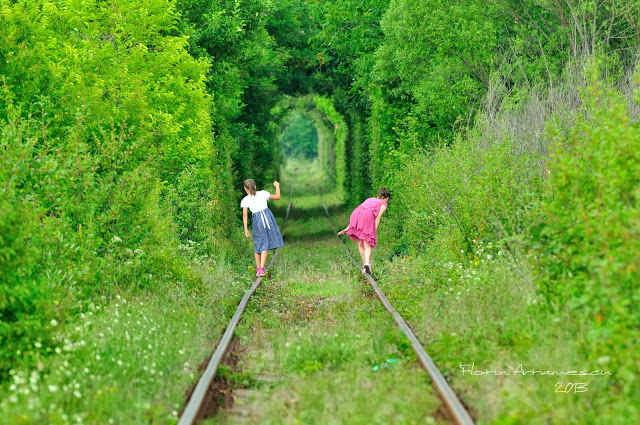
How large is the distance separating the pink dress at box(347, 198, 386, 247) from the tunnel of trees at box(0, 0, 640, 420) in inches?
41.7

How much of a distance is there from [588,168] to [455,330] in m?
2.18

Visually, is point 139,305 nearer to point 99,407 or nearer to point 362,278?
Result: point 99,407

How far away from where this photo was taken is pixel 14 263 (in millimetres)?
6938

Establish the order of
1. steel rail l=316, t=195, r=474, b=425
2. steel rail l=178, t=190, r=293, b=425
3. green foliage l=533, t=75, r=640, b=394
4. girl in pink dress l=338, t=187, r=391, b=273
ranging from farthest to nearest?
girl in pink dress l=338, t=187, r=391, b=273 < green foliage l=533, t=75, r=640, b=394 < steel rail l=178, t=190, r=293, b=425 < steel rail l=316, t=195, r=474, b=425

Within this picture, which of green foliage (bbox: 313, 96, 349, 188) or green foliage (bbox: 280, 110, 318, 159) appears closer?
green foliage (bbox: 313, 96, 349, 188)

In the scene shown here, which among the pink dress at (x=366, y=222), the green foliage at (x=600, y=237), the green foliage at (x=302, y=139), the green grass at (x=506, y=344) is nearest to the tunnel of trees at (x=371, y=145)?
the green foliage at (x=600, y=237)

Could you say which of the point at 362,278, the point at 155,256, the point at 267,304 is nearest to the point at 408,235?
the point at 362,278

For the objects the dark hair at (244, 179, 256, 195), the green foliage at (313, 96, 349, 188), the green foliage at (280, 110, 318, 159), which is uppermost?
the dark hair at (244, 179, 256, 195)

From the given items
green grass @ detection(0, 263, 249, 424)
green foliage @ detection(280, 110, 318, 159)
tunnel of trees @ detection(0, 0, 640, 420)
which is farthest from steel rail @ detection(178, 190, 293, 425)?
green foliage @ detection(280, 110, 318, 159)

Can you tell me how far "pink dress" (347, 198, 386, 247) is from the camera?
45.5ft

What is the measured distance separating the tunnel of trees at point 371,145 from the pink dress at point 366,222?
1.06 meters

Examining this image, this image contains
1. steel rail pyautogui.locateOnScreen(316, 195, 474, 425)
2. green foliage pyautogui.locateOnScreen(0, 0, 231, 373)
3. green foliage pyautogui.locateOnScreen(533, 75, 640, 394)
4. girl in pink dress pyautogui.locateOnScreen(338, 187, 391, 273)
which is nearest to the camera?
steel rail pyautogui.locateOnScreen(316, 195, 474, 425)

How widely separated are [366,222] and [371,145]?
51.7 ft

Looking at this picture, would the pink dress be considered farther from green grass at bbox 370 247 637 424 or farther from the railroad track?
the railroad track
